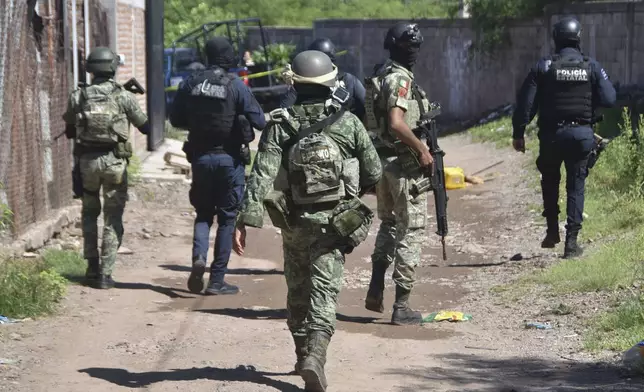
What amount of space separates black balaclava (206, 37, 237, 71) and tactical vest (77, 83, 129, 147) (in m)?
0.86

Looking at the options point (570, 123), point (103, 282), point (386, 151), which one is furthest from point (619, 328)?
point (103, 282)

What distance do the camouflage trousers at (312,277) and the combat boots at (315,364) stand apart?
43 mm

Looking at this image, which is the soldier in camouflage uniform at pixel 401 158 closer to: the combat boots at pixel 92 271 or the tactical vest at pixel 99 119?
the tactical vest at pixel 99 119

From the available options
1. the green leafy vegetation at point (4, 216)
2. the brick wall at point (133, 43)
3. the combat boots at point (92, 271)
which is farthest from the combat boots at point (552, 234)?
the brick wall at point (133, 43)

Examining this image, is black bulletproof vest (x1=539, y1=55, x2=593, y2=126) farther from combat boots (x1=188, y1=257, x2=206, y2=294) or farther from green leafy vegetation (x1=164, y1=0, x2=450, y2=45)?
green leafy vegetation (x1=164, y1=0, x2=450, y2=45)

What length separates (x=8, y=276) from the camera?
7.81 m

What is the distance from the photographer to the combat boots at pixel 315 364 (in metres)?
5.52

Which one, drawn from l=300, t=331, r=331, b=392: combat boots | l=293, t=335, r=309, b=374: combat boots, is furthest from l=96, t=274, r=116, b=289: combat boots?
l=300, t=331, r=331, b=392: combat boots

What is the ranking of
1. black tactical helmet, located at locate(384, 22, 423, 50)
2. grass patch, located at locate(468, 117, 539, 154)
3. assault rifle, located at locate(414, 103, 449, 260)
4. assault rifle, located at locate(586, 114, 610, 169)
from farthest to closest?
grass patch, located at locate(468, 117, 539, 154) → assault rifle, located at locate(586, 114, 610, 169) → assault rifle, located at locate(414, 103, 449, 260) → black tactical helmet, located at locate(384, 22, 423, 50)

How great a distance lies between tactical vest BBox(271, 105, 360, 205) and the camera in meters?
5.76

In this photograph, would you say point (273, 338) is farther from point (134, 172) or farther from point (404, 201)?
point (134, 172)

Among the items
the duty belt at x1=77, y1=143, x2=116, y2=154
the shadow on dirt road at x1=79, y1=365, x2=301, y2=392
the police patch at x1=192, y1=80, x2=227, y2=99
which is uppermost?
the police patch at x1=192, y1=80, x2=227, y2=99

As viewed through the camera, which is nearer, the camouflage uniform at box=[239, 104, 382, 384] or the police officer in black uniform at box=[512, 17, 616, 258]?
the camouflage uniform at box=[239, 104, 382, 384]

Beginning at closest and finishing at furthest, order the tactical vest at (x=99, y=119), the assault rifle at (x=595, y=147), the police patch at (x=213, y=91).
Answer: the police patch at (x=213, y=91), the tactical vest at (x=99, y=119), the assault rifle at (x=595, y=147)
